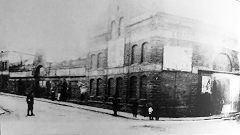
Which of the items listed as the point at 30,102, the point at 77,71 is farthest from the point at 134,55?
the point at 30,102

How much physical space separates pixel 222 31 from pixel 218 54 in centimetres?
24

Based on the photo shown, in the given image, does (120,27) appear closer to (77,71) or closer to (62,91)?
(77,71)

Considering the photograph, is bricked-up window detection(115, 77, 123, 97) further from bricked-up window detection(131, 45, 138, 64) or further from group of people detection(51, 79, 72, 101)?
group of people detection(51, 79, 72, 101)

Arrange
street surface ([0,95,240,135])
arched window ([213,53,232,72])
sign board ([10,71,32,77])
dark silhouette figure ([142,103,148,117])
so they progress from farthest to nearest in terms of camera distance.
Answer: arched window ([213,53,232,72]), dark silhouette figure ([142,103,148,117]), sign board ([10,71,32,77]), street surface ([0,95,240,135])

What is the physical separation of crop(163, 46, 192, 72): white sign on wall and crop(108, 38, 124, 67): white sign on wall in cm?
36

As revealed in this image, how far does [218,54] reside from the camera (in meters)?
3.67

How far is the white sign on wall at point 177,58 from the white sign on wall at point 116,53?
36cm

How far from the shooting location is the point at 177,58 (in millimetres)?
3293

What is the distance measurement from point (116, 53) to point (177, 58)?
528 mm

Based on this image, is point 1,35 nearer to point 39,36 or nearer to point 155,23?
point 39,36

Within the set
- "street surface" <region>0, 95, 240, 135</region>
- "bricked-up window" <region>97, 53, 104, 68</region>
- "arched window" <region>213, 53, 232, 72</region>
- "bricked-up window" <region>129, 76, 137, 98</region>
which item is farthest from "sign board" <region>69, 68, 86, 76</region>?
"arched window" <region>213, 53, 232, 72</region>

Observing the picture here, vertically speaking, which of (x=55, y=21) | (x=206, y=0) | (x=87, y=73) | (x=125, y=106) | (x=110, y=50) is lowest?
(x=125, y=106)

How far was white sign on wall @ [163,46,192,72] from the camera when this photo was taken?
3213mm

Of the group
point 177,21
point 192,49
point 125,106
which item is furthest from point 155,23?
point 125,106
